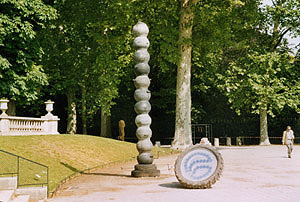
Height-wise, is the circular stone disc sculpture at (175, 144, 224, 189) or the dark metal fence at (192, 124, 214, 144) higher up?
the dark metal fence at (192, 124, 214, 144)

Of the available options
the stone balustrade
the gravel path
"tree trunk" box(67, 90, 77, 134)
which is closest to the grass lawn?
the gravel path

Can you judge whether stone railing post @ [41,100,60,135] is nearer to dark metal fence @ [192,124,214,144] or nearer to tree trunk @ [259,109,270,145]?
dark metal fence @ [192,124,214,144]

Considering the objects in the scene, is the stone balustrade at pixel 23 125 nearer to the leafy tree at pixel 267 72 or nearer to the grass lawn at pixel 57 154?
the grass lawn at pixel 57 154

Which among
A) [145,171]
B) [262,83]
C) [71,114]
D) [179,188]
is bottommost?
[179,188]

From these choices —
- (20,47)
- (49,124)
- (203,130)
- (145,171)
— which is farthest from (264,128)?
(145,171)

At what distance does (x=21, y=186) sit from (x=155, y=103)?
28396mm

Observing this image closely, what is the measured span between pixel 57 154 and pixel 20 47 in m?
11.4

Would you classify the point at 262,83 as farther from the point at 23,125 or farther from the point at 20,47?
the point at 23,125

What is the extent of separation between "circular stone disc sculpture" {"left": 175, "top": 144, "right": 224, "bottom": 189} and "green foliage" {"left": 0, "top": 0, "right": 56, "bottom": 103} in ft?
52.7

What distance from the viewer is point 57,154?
717 inches

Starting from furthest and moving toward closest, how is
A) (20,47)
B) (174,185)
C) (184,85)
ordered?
(184,85), (20,47), (174,185)

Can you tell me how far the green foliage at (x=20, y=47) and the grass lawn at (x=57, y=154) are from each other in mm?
6195

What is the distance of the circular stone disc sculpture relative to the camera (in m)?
11.8

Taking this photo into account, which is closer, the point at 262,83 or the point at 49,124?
the point at 49,124
